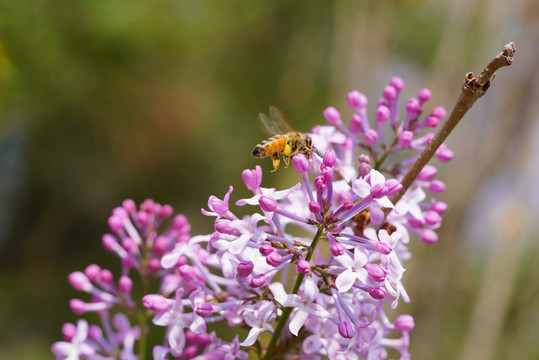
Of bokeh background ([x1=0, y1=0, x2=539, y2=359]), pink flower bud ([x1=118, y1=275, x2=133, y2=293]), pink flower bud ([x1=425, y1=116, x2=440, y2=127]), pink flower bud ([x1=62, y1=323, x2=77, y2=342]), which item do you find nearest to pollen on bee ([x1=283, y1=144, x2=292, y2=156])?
pink flower bud ([x1=425, y1=116, x2=440, y2=127])

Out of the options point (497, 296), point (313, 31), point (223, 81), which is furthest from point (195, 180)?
point (497, 296)

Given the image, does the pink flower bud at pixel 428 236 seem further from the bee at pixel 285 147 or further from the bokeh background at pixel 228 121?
the bokeh background at pixel 228 121

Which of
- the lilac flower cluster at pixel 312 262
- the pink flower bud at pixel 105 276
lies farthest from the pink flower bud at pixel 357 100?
the pink flower bud at pixel 105 276

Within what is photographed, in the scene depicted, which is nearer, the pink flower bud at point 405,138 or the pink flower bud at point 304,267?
the pink flower bud at point 304,267

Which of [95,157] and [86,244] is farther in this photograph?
[86,244]

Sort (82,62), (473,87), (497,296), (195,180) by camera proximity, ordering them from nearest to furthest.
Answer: (473,87) → (497,296) → (82,62) → (195,180)

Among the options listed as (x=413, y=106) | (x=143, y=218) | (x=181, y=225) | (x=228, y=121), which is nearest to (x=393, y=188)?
(x=413, y=106)

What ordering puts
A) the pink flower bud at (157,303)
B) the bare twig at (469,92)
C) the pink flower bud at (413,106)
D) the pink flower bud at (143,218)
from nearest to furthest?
the bare twig at (469,92), the pink flower bud at (157,303), the pink flower bud at (413,106), the pink flower bud at (143,218)

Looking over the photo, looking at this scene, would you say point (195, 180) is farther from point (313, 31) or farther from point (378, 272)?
point (378, 272)

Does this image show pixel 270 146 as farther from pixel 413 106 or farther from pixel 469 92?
pixel 469 92
